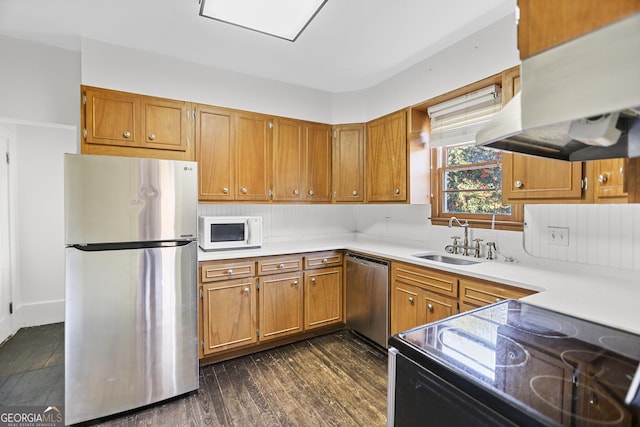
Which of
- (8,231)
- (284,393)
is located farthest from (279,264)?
(8,231)

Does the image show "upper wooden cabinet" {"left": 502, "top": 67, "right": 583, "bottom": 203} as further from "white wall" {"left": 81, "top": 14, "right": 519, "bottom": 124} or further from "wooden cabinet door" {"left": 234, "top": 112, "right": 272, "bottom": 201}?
"wooden cabinet door" {"left": 234, "top": 112, "right": 272, "bottom": 201}

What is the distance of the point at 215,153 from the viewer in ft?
9.02

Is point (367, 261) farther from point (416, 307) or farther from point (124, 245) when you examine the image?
point (124, 245)

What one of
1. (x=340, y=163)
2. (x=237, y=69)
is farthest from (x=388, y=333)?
(x=237, y=69)

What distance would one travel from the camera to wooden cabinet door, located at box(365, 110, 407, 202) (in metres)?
2.88

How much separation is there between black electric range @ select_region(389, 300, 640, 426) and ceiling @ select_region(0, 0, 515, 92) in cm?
193

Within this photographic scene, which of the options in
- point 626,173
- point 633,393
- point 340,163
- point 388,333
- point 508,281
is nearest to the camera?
point 633,393

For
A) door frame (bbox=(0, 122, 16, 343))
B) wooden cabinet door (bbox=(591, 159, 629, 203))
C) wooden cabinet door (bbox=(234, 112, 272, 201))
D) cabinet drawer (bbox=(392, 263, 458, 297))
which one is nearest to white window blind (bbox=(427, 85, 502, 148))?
wooden cabinet door (bbox=(591, 159, 629, 203))

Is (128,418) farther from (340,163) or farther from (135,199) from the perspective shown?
(340,163)

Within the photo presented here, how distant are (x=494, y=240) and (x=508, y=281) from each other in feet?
2.44

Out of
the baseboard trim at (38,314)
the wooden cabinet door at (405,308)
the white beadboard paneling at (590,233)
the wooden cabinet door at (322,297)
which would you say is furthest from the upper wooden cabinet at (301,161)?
the baseboard trim at (38,314)

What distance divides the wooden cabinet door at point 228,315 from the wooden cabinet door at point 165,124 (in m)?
1.23

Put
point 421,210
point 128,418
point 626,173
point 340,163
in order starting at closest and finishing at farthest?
1. point 626,173
2. point 128,418
3. point 421,210
4. point 340,163

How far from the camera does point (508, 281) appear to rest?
1.75 m
